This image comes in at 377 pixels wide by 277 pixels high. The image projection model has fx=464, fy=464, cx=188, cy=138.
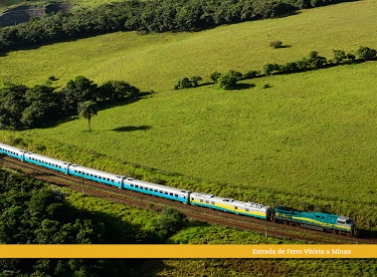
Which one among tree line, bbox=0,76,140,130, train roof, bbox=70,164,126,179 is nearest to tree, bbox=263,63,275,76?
tree line, bbox=0,76,140,130

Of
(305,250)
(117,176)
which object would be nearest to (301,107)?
(117,176)

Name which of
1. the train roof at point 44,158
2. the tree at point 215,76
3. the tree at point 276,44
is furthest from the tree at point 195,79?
the train roof at point 44,158

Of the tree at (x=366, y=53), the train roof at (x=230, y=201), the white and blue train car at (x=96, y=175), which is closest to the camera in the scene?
the train roof at (x=230, y=201)

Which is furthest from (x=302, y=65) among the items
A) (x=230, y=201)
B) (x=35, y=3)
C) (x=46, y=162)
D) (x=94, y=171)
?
(x=35, y=3)

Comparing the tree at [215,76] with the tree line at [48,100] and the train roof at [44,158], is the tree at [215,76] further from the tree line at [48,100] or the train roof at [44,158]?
the train roof at [44,158]

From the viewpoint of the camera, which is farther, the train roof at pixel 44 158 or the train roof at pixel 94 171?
the train roof at pixel 44 158

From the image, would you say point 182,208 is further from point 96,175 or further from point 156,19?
point 156,19

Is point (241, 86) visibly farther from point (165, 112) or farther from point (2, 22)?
point (2, 22)
